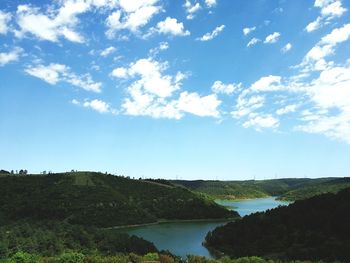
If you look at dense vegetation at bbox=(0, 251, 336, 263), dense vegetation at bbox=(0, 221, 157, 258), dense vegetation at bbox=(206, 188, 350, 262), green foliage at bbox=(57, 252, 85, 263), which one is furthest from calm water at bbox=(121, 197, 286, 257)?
green foliage at bbox=(57, 252, 85, 263)

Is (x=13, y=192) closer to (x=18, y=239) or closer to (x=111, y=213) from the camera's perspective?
(x=111, y=213)

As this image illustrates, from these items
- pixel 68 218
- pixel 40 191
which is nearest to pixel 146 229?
pixel 68 218

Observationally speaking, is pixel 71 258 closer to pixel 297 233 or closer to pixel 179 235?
pixel 297 233

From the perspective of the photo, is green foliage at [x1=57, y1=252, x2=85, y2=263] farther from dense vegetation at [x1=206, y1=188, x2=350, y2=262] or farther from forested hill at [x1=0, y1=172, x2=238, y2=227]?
forested hill at [x1=0, y1=172, x2=238, y2=227]

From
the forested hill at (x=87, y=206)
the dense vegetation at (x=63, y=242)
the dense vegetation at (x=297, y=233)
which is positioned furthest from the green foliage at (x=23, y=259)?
the forested hill at (x=87, y=206)

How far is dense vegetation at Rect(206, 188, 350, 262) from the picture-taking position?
90000 mm

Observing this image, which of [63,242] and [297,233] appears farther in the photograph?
[63,242]

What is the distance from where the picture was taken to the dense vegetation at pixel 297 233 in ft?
295

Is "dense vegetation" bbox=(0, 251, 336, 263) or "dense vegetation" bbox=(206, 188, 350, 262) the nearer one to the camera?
"dense vegetation" bbox=(0, 251, 336, 263)

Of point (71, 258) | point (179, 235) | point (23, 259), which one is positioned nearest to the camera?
point (23, 259)

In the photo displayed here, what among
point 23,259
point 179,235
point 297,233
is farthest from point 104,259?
point 179,235

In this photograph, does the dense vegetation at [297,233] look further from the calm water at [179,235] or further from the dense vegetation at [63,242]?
the dense vegetation at [63,242]

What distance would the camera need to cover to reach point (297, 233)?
335 feet

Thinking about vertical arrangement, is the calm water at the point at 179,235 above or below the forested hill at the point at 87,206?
below
